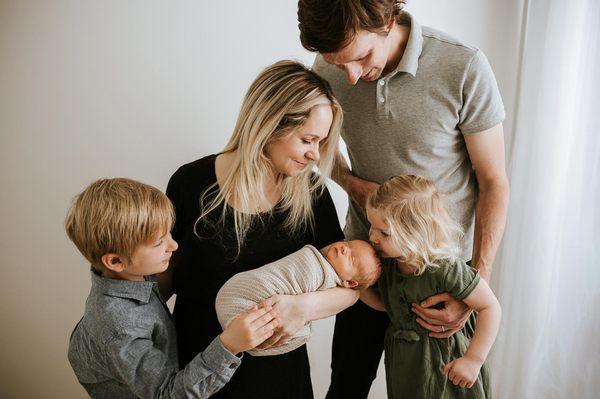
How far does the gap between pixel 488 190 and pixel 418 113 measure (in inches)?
12.2

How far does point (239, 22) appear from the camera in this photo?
185 cm

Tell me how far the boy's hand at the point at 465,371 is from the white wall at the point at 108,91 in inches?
43.1

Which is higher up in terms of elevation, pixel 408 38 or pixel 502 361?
pixel 408 38

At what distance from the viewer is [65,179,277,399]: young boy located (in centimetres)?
120

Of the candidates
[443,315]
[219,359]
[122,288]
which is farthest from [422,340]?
[122,288]

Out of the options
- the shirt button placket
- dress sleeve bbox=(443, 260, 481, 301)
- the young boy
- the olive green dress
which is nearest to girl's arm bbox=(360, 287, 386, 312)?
the olive green dress

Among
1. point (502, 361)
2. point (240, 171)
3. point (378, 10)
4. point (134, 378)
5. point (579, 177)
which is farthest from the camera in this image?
point (502, 361)

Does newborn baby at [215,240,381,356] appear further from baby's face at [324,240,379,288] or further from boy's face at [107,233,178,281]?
boy's face at [107,233,178,281]

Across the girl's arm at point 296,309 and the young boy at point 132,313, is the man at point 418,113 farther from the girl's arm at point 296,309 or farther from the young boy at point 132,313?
the young boy at point 132,313

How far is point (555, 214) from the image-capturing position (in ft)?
6.12

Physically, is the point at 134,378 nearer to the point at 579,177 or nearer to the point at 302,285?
the point at 302,285

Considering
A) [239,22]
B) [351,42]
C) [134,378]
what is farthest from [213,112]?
[134,378]

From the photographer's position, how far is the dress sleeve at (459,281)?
54.0 inches

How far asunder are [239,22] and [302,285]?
101 centimetres
